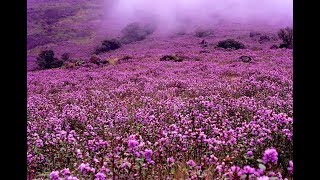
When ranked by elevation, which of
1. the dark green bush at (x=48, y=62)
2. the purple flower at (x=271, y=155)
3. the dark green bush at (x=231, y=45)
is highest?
the purple flower at (x=271, y=155)

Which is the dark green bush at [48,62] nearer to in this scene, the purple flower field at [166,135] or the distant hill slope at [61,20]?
the distant hill slope at [61,20]

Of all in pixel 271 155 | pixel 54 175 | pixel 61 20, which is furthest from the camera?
pixel 61 20

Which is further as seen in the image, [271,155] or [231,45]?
[231,45]

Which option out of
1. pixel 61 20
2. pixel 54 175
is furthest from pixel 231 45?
pixel 61 20

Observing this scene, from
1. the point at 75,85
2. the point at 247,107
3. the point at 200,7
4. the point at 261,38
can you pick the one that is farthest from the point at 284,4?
the point at 247,107

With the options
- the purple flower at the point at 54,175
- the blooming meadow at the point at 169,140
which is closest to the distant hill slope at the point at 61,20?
the blooming meadow at the point at 169,140

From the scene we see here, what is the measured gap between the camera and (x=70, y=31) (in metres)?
62.9

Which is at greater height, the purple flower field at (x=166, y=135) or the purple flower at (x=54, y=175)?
the purple flower at (x=54, y=175)

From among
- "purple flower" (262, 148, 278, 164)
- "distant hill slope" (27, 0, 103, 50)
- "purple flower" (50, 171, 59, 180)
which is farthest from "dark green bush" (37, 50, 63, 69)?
"purple flower" (262, 148, 278, 164)

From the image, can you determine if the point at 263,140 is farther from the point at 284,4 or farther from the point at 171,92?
the point at 284,4

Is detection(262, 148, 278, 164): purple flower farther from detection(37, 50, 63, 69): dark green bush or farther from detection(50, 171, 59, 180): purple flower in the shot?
detection(37, 50, 63, 69): dark green bush

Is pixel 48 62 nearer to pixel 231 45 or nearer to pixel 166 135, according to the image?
pixel 231 45
